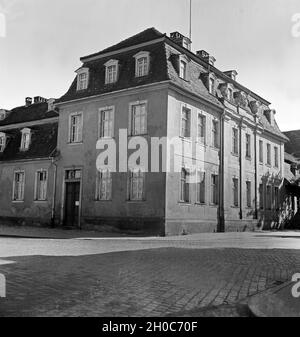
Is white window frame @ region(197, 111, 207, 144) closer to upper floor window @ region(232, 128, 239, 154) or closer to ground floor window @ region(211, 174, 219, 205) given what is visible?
ground floor window @ region(211, 174, 219, 205)

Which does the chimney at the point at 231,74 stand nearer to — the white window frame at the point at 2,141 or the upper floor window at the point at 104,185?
the upper floor window at the point at 104,185

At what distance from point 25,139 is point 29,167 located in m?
2.74

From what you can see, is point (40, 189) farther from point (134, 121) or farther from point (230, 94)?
point (230, 94)

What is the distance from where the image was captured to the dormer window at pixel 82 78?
24156 mm

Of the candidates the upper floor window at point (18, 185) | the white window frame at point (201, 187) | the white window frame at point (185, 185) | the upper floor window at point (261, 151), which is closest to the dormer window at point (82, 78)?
the upper floor window at point (18, 185)

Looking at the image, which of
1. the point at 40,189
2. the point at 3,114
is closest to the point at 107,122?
the point at 40,189

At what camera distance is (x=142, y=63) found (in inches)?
861

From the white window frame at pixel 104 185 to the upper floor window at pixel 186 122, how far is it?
4513 millimetres

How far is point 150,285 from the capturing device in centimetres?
686

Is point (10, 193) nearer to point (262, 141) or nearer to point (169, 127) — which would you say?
point (169, 127)

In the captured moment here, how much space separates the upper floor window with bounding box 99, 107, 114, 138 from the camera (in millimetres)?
22641

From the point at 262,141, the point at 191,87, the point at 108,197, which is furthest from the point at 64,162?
the point at 262,141

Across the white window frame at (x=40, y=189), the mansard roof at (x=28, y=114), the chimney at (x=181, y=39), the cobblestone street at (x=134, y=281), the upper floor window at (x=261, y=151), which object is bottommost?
the cobblestone street at (x=134, y=281)

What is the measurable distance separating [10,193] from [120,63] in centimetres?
1149
